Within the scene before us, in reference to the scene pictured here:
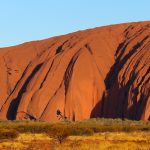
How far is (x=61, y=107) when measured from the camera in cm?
6712

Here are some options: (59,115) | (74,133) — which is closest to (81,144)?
(74,133)

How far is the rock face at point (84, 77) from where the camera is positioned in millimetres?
66062

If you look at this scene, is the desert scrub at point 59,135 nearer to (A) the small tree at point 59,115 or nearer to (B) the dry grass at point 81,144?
(B) the dry grass at point 81,144

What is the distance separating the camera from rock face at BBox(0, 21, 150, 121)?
66.1 metres

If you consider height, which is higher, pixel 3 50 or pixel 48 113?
pixel 3 50

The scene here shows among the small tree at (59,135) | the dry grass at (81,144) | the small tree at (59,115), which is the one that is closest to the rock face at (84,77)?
the small tree at (59,115)

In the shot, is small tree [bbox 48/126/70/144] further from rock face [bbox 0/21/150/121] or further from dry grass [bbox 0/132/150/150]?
rock face [bbox 0/21/150/121]

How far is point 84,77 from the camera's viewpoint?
2751 inches

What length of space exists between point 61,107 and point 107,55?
34.6 feet

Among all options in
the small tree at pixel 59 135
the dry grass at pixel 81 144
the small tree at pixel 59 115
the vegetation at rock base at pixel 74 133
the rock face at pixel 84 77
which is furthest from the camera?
the small tree at pixel 59 115

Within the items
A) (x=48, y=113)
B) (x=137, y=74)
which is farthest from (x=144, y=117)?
(x=48, y=113)

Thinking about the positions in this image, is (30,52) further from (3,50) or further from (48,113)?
(48,113)

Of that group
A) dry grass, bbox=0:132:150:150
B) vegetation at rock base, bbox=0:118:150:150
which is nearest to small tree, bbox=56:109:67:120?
vegetation at rock base, bbox=0:118:150:150

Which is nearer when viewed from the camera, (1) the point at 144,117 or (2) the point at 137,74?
(1) the point at 144,117
